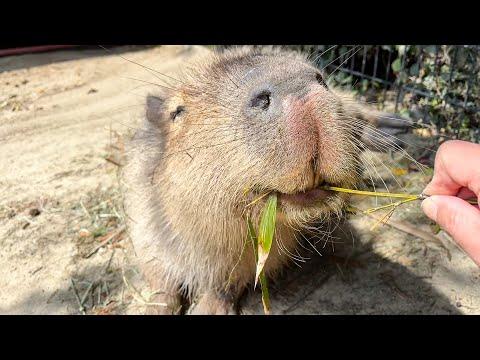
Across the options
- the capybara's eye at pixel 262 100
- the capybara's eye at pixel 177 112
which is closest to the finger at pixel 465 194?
the capybara's eye at pixel 262 100

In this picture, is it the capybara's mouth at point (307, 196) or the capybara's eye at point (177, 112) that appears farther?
the capybara's eye at point (177, 112)

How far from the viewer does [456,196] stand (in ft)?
7.70

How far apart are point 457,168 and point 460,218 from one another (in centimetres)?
24

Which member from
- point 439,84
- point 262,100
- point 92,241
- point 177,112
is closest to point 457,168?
point 262,100

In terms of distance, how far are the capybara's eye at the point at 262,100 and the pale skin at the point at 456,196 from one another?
2.77 ft

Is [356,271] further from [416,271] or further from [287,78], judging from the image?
[287,78]

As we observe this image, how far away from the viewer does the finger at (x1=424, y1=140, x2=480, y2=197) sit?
2115 mm

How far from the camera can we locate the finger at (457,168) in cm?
212

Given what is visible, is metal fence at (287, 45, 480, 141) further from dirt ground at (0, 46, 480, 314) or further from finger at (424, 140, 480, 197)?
finger at (424, 140, 480, 197)

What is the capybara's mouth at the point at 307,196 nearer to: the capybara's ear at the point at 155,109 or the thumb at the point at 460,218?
the thumb at the point at 460,218

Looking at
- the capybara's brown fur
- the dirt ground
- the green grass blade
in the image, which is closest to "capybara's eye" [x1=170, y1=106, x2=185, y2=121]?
the capybara's brown fur

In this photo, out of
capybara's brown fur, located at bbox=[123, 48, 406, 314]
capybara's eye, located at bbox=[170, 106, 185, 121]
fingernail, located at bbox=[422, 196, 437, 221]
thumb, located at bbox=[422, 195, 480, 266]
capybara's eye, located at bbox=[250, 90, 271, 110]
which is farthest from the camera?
capybara's eye, located at bbox=[170, 106, 185, 121]

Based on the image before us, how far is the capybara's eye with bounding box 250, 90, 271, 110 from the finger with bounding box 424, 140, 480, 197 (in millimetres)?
844

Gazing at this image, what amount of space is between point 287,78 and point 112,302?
2.29m
